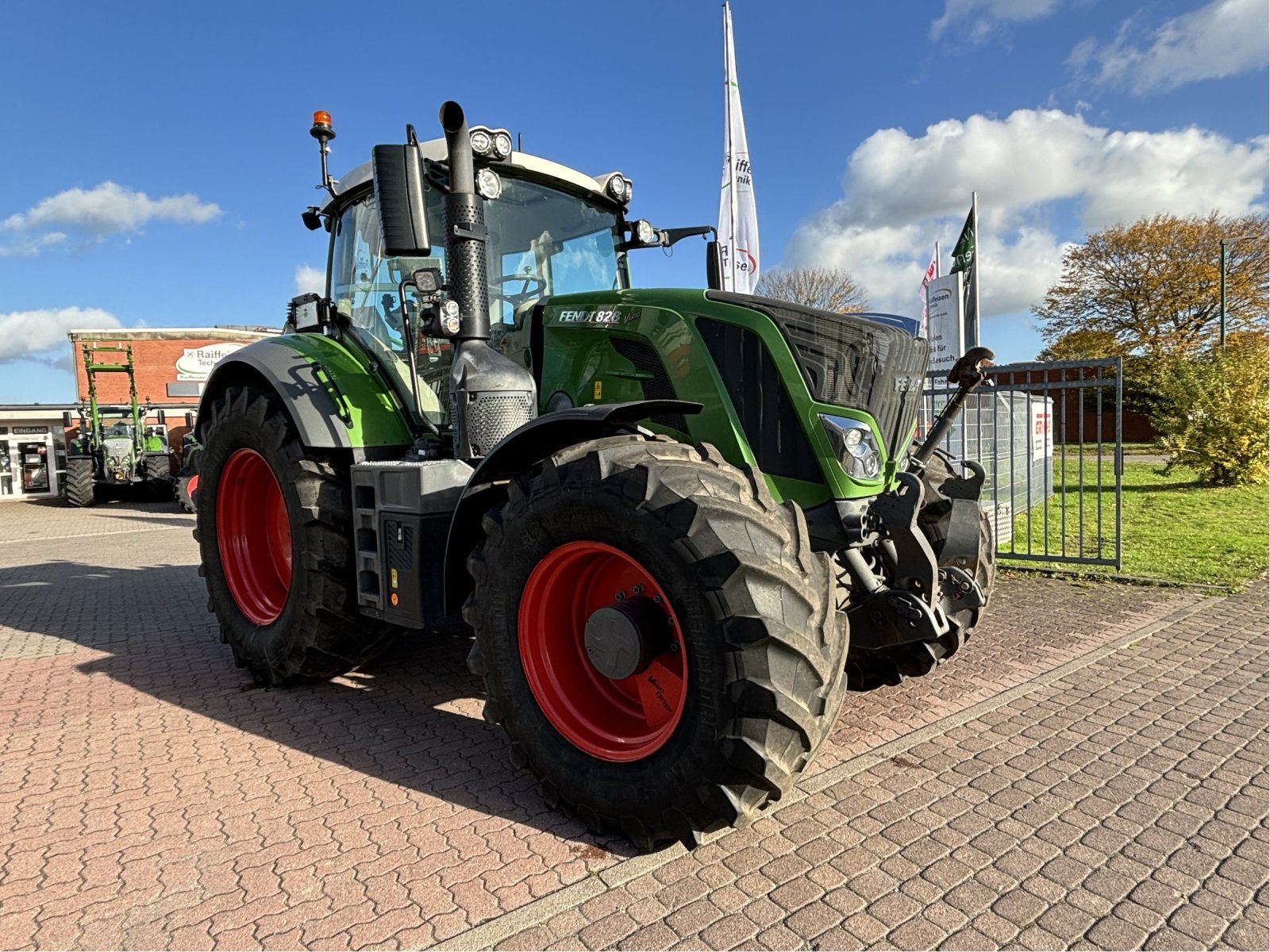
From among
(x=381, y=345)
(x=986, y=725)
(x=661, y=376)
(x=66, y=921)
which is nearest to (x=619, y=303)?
(x=661, y=376)

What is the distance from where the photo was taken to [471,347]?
12.1 feet

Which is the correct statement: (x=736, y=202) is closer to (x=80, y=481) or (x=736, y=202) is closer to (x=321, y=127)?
(x=321, y=127)

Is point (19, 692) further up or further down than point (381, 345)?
further down

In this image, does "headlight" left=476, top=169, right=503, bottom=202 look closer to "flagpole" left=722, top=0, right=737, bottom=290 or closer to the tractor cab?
the tractor cab

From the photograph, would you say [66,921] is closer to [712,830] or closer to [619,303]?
[712,830]

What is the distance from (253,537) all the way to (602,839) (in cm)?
327

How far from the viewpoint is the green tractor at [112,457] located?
64.3ft

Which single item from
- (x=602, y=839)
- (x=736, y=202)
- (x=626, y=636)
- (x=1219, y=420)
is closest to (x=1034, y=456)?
(x=736, y=202)

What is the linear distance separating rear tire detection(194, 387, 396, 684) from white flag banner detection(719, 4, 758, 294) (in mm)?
6144

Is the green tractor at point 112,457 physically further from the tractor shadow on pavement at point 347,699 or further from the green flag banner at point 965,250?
the green flag banner at point 965,250

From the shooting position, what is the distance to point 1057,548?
27.0ft

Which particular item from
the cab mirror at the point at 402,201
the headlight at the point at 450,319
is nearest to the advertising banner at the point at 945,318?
the headlight at the point at 450,319

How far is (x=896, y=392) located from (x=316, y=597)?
2.91 m

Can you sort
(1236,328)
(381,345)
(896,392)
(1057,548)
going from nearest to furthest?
(896,392), (381,345), (1057,548), (1236,328)
